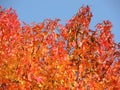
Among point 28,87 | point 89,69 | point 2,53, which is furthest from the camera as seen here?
point 2,53

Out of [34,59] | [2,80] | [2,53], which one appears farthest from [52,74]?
[2,53]

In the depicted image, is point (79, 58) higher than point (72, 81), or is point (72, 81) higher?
point (79, 58)

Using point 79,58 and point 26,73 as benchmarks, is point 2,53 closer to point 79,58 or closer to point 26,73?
point 26,73

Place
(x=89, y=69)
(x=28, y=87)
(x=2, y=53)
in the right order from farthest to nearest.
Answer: (x=2, y=53), (x=89, y=69), (x=28, y=87)

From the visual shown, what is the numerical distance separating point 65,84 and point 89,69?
153cm

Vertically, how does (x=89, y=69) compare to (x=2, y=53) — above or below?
below

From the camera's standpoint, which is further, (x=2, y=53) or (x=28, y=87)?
(x=2, y=53)

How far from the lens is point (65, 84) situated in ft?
36.1

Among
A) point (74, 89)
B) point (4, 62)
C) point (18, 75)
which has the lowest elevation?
point (74, 89)

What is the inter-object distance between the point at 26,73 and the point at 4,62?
4.65 feet

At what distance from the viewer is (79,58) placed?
12.0 m

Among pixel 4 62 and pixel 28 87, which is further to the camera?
pixel 4 62

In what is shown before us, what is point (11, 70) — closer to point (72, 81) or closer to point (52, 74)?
point (52, 74)

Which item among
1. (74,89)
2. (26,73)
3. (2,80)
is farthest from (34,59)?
(74,89)
